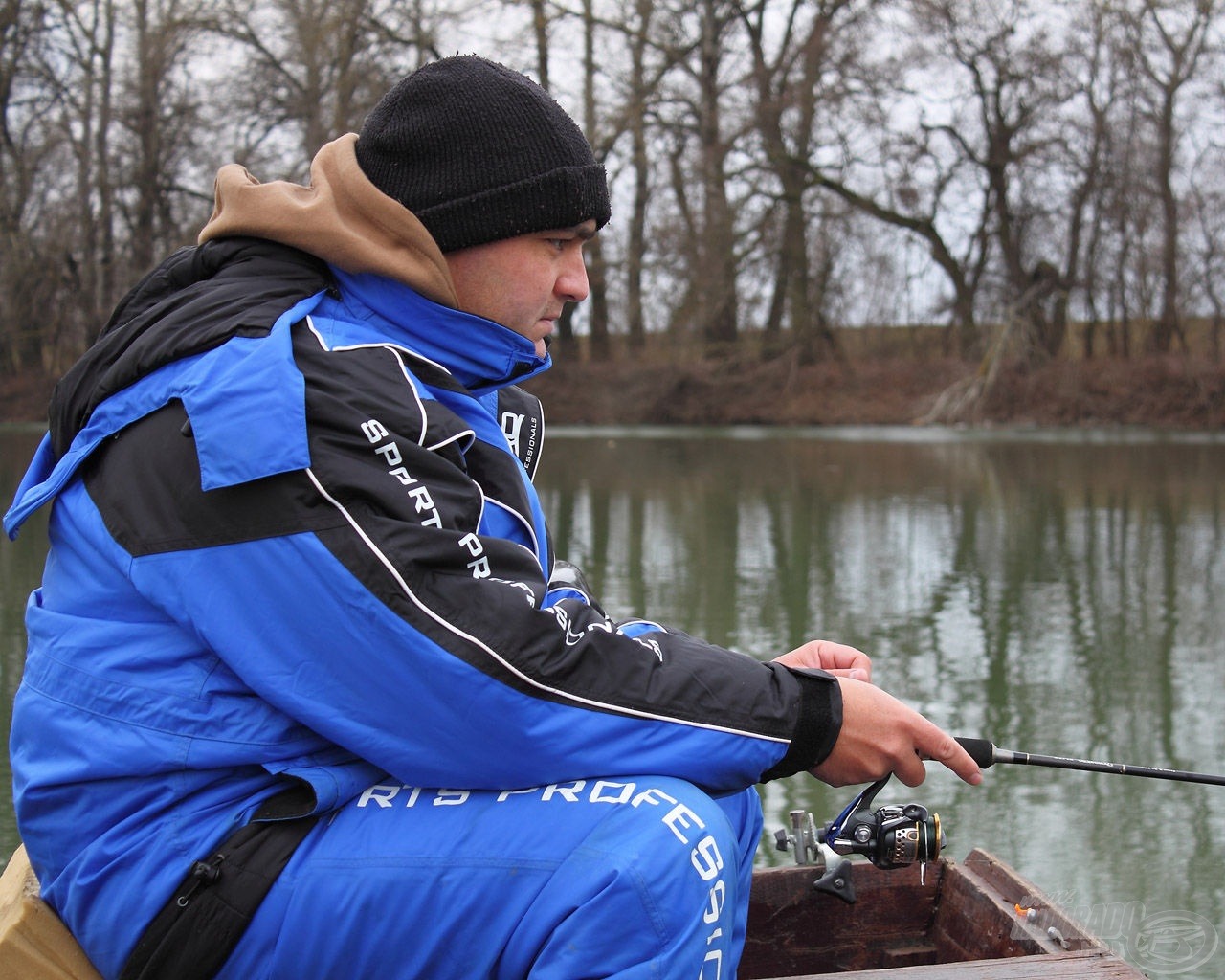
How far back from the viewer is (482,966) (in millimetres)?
1476

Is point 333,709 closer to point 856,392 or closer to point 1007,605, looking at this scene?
point 1007,605

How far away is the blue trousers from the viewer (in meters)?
1.44

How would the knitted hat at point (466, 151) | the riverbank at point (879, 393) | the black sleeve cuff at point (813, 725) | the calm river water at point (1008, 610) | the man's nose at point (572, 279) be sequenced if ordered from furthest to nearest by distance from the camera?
the riverbank at point (879, 393)
the calm river water at point (1008, 610)
the man's nose at point (572, 279)
the knitted hat at point (466, 151)
the black sleeve cuff at point (813, 725)

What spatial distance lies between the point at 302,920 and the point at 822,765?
0.63 metres

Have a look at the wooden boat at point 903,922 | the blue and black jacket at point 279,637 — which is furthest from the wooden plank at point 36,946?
the wooden boat at point 903,922

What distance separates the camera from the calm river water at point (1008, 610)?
327cm

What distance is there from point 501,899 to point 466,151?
91cm

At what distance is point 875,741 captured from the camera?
1.68 m

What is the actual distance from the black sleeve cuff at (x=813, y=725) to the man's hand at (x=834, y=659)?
0.91 feet

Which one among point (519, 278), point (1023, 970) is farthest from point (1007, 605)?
point (519, 278)

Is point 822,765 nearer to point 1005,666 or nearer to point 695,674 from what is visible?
point 695,674

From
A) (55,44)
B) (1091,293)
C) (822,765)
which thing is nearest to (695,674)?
(822,765)

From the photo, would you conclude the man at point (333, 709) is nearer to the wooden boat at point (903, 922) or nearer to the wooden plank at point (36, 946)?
the wooden plank at point (36, 946)

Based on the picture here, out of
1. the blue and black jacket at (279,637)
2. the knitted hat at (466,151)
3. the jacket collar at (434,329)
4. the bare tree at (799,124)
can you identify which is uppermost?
the bare tree at (799,124)
